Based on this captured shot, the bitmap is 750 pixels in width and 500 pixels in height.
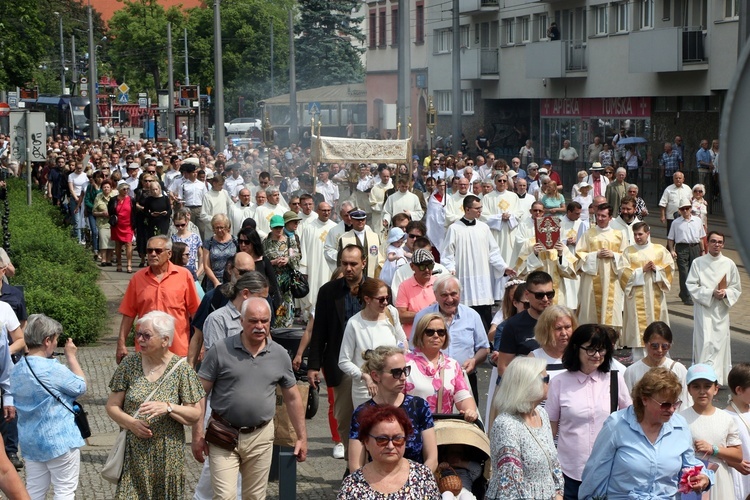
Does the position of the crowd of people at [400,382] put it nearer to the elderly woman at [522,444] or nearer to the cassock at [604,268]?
the elderly woman at [522,444]

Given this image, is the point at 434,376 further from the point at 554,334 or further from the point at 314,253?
the point at 314,253

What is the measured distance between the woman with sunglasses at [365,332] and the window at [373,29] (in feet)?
207

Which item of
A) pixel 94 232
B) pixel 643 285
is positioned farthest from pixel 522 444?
pixel 94 232

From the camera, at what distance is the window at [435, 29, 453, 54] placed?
59875 mm

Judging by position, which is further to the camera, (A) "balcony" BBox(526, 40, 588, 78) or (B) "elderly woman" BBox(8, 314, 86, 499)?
(A) "balcony" BBox(526, 40, 588, 78)

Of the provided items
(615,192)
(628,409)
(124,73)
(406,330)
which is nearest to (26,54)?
(615,192)

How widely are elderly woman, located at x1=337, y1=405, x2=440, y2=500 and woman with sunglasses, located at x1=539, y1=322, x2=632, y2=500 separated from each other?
1.43 metres

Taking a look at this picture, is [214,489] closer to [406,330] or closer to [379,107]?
[406,330]

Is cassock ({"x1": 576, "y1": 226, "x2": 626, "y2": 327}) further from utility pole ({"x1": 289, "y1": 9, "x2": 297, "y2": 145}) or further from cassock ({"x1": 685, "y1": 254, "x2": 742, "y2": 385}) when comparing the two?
utility pole ({"x1": 289, "y1": 9, "x2": 297, "y2": 145})

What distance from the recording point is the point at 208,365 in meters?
6.95

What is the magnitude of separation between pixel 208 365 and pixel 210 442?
42 cm

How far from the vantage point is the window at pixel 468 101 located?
57141mm

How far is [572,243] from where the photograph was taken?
15453 mm

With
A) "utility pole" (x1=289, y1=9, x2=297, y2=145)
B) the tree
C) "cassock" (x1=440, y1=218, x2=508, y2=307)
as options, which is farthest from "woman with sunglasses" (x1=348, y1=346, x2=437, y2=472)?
the tree
